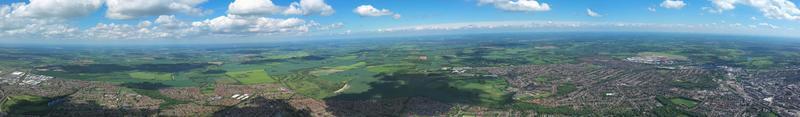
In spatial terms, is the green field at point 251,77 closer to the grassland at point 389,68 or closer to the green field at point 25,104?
the grassland at point 389,68

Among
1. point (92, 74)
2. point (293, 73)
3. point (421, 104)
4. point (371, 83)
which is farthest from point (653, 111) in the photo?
point (92, 74)

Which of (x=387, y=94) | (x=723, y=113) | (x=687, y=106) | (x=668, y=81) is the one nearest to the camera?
(x=723, y=113)

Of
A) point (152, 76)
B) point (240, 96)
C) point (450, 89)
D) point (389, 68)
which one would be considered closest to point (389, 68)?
point (389, 68)

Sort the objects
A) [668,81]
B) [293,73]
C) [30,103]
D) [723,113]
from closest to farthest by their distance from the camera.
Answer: [723,113] → [30,103] → [668,81] → [293,73]

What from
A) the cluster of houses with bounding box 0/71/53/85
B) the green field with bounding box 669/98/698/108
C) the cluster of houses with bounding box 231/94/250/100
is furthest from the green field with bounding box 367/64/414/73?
the cluster of houses with bounding box 0/71/53/85

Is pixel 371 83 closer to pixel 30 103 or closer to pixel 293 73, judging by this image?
pixel 293 73

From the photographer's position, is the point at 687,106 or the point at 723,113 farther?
the point at 687,106

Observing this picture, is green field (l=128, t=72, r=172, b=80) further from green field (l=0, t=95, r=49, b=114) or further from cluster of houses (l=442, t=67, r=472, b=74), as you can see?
cluster of houses (l=442, t=67, r=472, b=74)

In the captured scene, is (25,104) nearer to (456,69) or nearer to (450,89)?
(450,89)
